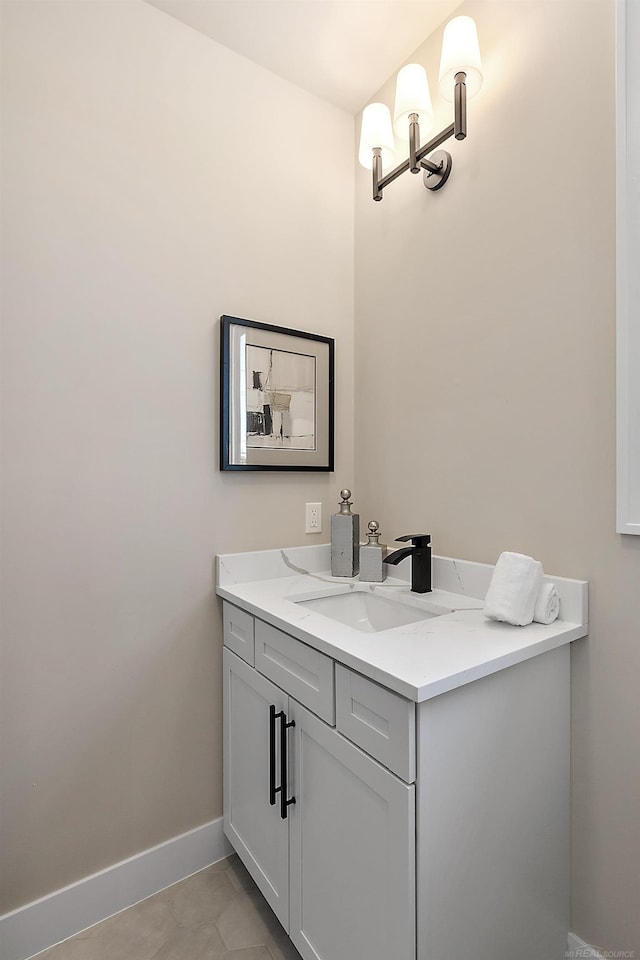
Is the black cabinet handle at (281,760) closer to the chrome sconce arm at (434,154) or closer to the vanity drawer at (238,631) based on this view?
the vanity drawer at (238,631)

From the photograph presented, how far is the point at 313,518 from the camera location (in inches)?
68.8

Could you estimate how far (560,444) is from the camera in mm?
1170

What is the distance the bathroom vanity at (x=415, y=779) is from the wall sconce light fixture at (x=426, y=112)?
116 centimetres

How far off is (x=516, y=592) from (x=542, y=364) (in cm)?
56

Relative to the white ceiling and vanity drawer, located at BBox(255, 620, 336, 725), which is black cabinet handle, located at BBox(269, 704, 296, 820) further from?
the white ceiling

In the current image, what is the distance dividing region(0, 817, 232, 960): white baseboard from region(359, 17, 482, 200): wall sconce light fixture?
80.6 inches

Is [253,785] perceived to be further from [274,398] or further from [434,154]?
[434,154]

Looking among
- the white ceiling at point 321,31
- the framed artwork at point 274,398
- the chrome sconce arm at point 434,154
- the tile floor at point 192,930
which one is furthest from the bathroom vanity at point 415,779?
the white ceiling at point 321,31

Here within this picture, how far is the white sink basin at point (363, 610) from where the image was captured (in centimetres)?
140

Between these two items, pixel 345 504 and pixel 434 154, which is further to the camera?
pixel 345 504

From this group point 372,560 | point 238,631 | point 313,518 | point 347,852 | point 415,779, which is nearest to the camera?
point 415,779

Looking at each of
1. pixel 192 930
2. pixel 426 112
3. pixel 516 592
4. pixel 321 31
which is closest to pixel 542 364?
pixel 516 592

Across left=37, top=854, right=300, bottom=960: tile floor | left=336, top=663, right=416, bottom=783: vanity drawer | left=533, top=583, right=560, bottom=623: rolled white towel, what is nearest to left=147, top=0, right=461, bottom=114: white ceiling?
left=533, top=583, right=560, bottom=623: rolled white towel

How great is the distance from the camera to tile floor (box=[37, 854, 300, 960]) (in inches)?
48.0
